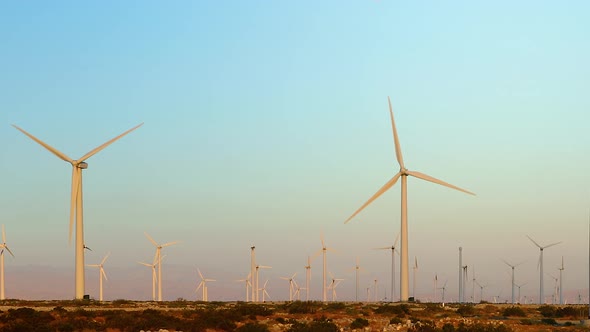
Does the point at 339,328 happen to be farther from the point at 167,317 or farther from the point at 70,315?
the point at 70,315

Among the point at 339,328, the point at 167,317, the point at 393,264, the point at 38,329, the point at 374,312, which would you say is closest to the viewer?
the point at 38,329

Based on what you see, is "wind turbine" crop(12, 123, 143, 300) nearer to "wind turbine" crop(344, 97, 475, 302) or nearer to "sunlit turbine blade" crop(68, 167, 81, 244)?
"sunlit turbine blade" crop(68, 167, 81, 244)

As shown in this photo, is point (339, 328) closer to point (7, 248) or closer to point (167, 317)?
point (167, 317)

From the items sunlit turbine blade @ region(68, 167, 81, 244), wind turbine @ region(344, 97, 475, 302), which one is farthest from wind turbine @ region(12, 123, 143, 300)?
wind turbine @ region(344, 97, 475, 302)

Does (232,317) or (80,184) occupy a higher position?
(80,184)

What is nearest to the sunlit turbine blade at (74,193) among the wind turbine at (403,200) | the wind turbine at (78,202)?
the wind turbine at (78,202)

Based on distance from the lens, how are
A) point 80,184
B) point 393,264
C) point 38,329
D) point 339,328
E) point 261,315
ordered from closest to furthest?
point 38,329
point 339,328
point 261,315
point 80,184
point 393,264

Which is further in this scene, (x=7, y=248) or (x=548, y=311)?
(x=7, y=248)

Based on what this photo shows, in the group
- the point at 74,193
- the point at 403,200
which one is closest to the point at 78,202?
the point at 74,193

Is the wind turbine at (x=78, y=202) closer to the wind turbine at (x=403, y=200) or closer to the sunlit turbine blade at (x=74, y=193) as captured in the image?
the sunlit turbine blade at (x=74, y=193)

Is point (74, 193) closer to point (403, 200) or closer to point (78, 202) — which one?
point (78, 202)

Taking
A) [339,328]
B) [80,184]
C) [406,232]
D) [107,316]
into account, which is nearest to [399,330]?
[339,328]

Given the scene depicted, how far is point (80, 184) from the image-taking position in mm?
91938

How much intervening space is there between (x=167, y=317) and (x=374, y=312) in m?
23.4
